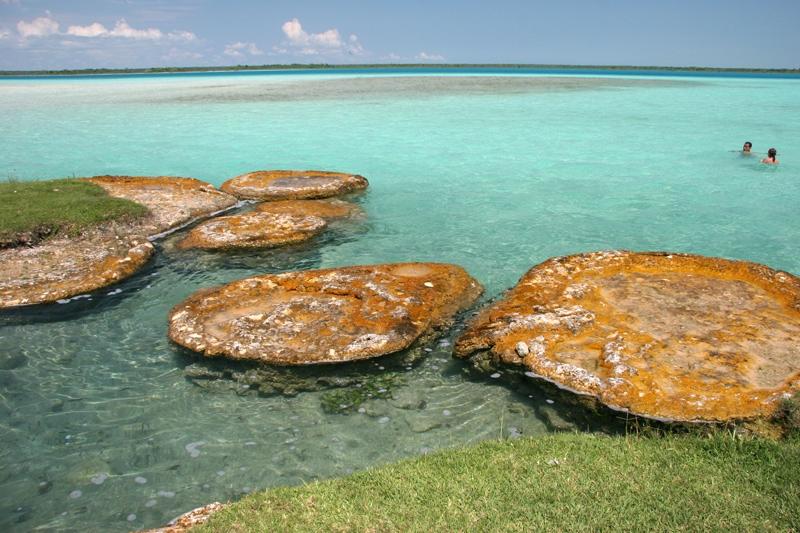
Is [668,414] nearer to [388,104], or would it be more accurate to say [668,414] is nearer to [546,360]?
[546,360]

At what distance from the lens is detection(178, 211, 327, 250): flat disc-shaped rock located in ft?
39.7

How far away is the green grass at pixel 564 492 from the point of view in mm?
4332

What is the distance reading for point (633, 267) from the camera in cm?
940

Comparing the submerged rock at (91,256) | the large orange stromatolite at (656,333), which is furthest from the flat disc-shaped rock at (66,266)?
the large orange stromatolite at (656,333)

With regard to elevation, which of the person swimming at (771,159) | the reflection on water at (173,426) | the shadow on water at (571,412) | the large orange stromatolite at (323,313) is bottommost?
the reflection on water at (173,426)

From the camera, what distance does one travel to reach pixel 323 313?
8.44 m

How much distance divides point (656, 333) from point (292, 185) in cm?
1205

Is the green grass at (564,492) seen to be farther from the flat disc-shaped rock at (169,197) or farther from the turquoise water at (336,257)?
the flat disc-shaped rock at (169,197)

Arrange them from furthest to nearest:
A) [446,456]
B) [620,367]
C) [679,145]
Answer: [679,145] → [620,367] → [446,456]

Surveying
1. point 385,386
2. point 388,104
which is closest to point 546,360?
point 385,386

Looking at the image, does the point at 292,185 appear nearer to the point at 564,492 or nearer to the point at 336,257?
the point at 336,257

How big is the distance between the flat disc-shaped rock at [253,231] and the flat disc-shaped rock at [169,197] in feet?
3.44

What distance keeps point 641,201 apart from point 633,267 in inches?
328

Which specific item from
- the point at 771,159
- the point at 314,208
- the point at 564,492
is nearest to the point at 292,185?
the point at 314,208
